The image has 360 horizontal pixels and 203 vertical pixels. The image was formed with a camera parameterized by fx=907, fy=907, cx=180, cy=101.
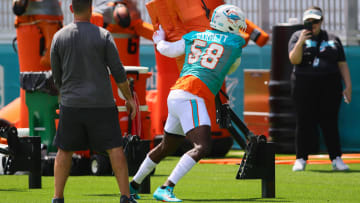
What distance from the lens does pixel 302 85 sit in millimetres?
11453

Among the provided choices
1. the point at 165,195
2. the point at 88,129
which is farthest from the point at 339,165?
the point at 88,129

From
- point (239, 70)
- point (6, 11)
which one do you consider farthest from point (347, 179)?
point (6, 11)

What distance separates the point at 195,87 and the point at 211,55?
12.2 inches

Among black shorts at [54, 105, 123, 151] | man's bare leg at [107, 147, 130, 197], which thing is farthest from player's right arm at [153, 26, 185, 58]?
man's bare leg at [107, 147, 130, 197]

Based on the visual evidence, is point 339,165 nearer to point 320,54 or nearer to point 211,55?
point 320,54

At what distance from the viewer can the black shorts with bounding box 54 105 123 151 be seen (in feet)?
20.8

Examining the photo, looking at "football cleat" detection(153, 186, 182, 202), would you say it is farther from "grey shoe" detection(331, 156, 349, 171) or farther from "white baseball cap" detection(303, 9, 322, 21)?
"white baseball cap" detection(303, 9, 322, 21)

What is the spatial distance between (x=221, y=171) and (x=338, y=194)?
3.18 m

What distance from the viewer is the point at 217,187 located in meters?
9.02

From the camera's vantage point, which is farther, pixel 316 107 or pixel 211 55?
pixel 316 107

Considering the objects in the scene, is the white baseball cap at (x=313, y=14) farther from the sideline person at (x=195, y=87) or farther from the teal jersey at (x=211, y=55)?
the teal jersey at (x=211, y=55)

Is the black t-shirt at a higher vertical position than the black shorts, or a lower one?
lower

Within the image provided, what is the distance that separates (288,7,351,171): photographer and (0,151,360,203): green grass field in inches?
19.8

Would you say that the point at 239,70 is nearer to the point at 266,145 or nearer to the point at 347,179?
the point at 347,179
